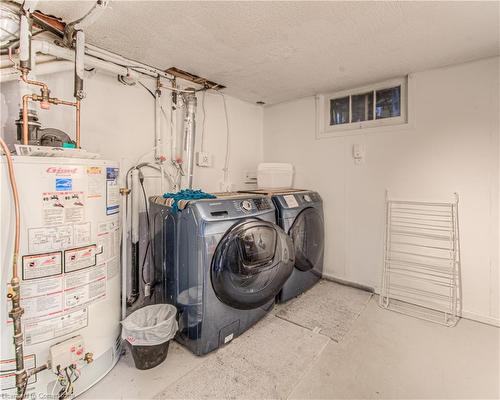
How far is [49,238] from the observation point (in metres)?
1.19

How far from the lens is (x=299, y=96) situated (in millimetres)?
3021

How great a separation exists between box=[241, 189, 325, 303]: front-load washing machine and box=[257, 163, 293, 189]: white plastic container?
0.39 m

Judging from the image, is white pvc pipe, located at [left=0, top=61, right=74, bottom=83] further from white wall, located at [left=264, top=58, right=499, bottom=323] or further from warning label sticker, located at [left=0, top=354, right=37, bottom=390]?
white wall, located at [left=264, top=58, right=499, bottom=323]

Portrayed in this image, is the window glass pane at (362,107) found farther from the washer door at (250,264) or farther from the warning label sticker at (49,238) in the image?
the warning label sticker at (49,238)

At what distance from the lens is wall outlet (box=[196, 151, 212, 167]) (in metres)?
2.65

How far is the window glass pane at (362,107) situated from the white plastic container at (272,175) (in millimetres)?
910

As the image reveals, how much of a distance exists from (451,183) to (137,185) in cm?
274

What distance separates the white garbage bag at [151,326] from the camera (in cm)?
151

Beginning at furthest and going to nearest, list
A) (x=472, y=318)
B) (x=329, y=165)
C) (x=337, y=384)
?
(x=329, y=165)
(x=472, y=318)
(x=337, y=384)

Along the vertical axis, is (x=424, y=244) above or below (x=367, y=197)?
below

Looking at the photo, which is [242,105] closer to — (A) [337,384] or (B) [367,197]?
(B) [367,197]

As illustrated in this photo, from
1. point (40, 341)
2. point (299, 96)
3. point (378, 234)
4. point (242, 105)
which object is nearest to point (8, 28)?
point (40, 341)

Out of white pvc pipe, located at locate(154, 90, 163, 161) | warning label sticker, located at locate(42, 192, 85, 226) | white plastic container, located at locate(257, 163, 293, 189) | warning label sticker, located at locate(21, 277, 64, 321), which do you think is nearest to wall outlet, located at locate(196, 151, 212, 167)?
white pvc pipe, located at locate(154, 90, 163, 161)

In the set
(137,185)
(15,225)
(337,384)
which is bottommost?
(337,384)
